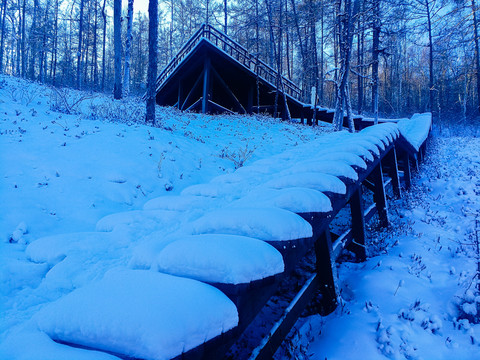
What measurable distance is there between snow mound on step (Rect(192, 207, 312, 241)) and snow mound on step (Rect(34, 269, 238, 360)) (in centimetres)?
47

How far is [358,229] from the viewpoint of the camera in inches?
139

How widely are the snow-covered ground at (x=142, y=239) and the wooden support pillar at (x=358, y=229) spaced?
207mm

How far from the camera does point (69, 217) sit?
3441 mm

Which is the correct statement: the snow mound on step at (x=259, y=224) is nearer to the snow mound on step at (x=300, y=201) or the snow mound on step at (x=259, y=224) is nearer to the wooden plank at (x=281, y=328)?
the snow mound on step at (x=300, y=201)

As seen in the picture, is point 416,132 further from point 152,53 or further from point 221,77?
point 221,77

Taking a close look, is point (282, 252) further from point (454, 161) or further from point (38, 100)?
point (38, 100)

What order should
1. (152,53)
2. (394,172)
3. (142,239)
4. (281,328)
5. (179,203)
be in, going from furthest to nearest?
1. (152,53)
2. (394,172)
3. (179,203)
4. (142,239)
5. (281,328)

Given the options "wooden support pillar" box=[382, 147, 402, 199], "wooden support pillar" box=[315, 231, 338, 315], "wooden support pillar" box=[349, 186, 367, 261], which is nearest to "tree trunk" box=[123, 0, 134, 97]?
"wooden support pillar" box=[382, 147, 402, 199]

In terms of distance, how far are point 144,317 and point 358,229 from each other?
3248 millimetres

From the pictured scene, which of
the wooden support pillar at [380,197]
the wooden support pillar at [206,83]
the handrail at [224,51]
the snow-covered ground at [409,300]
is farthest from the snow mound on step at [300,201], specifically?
the handrail at [224,51]

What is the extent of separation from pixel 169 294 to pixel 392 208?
519 centimetres

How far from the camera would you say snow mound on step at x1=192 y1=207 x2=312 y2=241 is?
1.49m

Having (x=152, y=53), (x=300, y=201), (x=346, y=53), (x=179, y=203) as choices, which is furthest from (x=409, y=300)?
(x=346, y=53)

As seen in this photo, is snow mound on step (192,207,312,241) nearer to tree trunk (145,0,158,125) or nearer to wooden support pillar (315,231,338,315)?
wooden support pillar (315,231,338,315)
